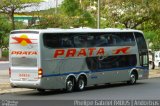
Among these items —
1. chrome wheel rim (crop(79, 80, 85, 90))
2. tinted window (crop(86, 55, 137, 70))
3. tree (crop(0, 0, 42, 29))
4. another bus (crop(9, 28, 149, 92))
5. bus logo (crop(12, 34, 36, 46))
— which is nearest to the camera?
another bus (crop(9, 28, 149, 92))

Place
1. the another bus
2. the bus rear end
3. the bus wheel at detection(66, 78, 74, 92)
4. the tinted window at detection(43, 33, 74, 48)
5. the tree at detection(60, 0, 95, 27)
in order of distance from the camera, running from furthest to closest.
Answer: the tree at detection(60, 0, 95, 27), the bus wheel at detection(66, 78, 74, 92), the tinted window at detection(43, 33, 74, 48), the another bus, the bus rear end

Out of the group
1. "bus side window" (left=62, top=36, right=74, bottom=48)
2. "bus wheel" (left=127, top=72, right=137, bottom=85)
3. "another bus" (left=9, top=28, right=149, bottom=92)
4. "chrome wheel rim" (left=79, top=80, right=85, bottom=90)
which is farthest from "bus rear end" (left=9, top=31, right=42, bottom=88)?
"bus wheel" (left=127, top=72, right=137, bottom=85)

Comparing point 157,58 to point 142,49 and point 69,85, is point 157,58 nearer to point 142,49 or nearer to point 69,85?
point 142,49

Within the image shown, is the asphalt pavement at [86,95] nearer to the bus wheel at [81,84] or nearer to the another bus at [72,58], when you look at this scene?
the bus wheel at [81,84]

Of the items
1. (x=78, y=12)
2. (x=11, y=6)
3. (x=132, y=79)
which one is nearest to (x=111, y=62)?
(x=132, y=79)

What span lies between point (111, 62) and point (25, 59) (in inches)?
259

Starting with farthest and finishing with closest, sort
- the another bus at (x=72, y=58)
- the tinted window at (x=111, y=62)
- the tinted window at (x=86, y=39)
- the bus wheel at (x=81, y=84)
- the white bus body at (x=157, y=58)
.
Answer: the white bus body at (x=157, y=58) → the tinted window at (x=111, y=62) → the bus wheel at (x=81, y=84) → the tinted window at (x=86, y=39) → the another bus at (x=72, y=58)

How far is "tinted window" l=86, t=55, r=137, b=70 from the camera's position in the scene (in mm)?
30952

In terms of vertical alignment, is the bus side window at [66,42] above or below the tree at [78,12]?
below

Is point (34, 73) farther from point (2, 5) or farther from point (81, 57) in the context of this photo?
point (2, 5)

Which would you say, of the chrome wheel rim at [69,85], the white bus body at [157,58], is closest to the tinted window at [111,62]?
the chrome wheel rim at [69,85]

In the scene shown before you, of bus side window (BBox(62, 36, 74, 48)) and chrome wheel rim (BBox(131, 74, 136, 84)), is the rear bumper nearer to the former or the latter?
bus side window (BBox(62, 36, 74, 48))

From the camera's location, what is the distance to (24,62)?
27453 millimetres

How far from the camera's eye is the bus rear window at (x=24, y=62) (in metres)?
27.3
